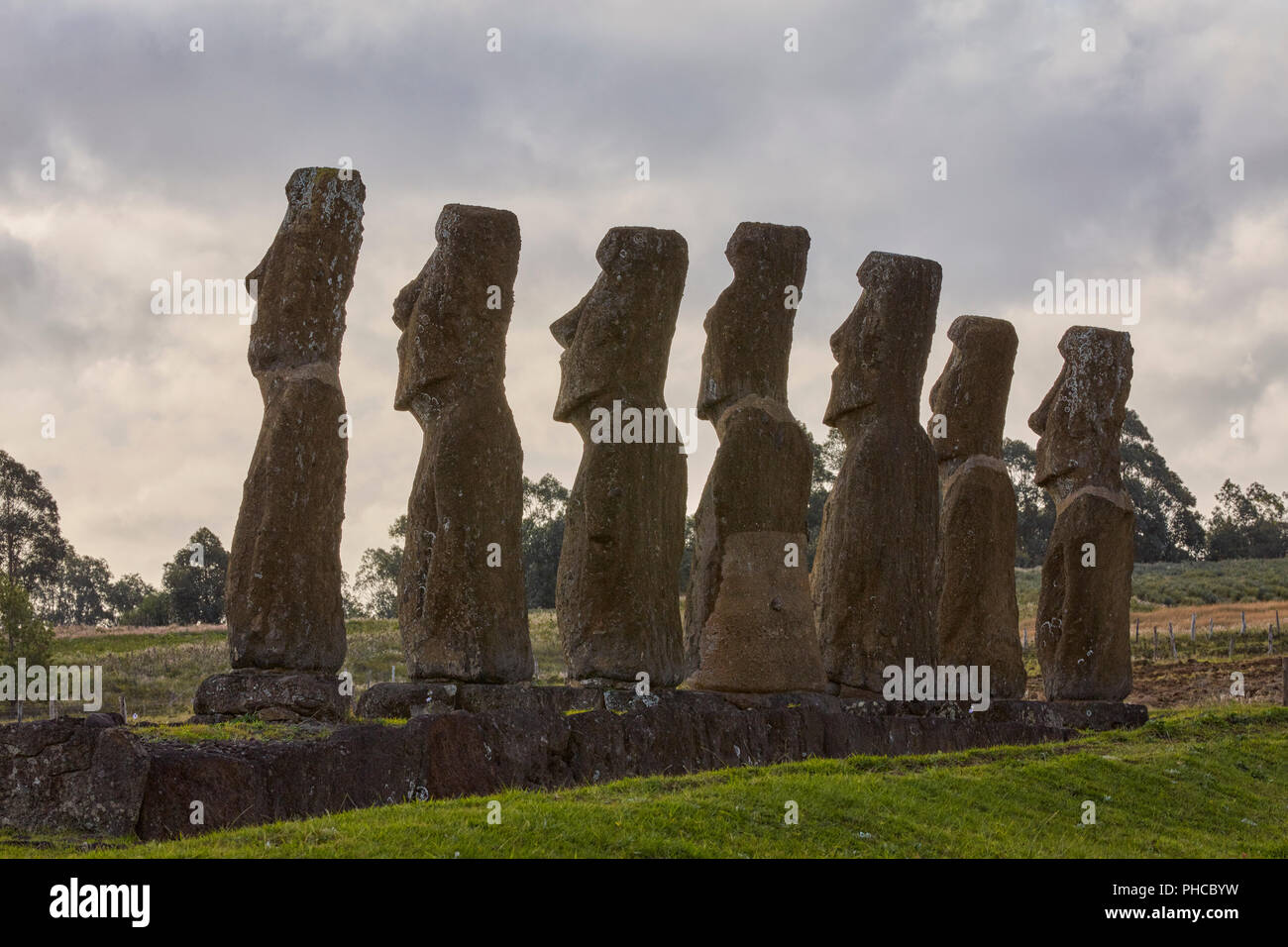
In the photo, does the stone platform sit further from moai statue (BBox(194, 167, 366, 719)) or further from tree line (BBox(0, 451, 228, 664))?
tree line (BBox(0, 451, 228, 664))

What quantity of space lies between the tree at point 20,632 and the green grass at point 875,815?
69.0 ft

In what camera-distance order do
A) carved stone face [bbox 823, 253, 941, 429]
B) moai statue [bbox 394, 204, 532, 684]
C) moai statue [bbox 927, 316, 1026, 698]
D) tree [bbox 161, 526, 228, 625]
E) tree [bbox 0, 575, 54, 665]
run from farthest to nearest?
1. tree [bbox 161, 526, 228, 625]
2. tree [bbox 0, 575, 54, 665]
3. moai statue [bbox 927, 316, 1026, 698]
4. carved stone face [bbox 823, 253, 941, 429]
5. moai statue [bbox 394, 204, 532, 684]

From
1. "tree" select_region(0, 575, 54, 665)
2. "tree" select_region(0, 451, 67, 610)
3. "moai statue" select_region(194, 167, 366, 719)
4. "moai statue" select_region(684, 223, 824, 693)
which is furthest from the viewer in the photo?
"tree" select_region(0, 451, 67, 610)

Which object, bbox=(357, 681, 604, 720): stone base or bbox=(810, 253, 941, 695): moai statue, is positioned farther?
bbox=(810, 253, 941, 695): moai statue

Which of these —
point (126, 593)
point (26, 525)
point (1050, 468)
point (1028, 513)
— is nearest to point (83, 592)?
point (126, 593)

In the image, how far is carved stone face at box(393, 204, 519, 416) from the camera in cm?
1460

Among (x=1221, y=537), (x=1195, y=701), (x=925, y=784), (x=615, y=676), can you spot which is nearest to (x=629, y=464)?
(x=615, y=676)

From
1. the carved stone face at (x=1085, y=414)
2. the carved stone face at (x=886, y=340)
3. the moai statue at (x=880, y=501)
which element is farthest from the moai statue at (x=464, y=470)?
the carved stone face at (x=1085, y=414)

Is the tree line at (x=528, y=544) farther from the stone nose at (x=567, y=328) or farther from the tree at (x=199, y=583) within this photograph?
the stone nose at (x=567, y=328)

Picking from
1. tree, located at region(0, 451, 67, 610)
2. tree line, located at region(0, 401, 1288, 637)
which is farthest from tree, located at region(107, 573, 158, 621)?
tree, located at region(0, 451, 67, 610)

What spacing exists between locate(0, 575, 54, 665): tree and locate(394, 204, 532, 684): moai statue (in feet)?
62.1

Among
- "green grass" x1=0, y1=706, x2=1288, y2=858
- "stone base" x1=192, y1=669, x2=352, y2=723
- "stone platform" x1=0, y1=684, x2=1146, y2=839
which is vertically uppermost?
"stone base" x1=192, y1=669, x2=352, y2=723

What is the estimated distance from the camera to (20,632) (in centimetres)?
3169

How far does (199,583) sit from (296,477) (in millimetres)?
42483
